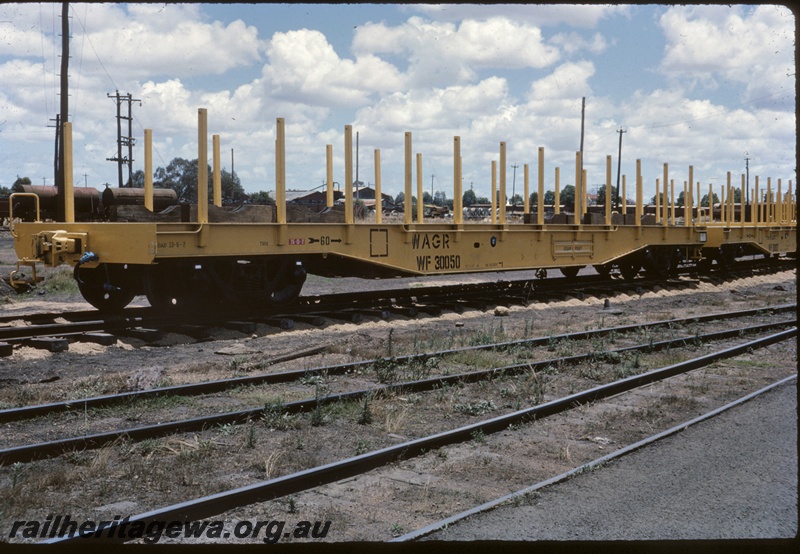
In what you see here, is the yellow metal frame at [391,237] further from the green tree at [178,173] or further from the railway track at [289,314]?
the green tree at [178,173]

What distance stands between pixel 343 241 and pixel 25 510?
329 inches

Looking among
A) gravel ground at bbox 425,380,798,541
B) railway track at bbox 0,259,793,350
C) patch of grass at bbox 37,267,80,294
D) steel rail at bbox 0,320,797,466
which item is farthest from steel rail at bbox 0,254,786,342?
gravel ground at bbox 425,380,798,541

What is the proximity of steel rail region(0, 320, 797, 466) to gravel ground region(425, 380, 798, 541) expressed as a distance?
2497 millimetres

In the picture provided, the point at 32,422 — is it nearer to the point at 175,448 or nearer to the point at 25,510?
the point at 175,448

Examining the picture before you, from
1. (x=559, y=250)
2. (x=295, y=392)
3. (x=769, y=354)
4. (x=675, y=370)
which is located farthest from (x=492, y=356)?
(x=559, y=250)

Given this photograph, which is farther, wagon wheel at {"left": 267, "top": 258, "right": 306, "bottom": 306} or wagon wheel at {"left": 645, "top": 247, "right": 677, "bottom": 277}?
wagon wheel at {"left": 645, "top": 247, "right": 677, "bottom": 277}

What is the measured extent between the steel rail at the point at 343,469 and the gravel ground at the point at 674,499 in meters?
1.04

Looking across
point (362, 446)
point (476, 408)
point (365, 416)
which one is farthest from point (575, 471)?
point (365, 416)

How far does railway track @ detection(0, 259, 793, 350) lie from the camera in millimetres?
9898

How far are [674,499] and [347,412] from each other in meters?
2.93

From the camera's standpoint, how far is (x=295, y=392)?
7371 mm

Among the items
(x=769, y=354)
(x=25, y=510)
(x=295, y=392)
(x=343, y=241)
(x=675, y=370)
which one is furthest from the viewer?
(x=343, y=241)

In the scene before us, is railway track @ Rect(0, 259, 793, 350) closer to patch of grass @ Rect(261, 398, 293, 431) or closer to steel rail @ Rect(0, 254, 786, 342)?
steel rail @ Rect(0, 254, 786, 342)

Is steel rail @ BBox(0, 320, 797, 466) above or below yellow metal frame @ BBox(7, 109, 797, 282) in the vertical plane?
below
